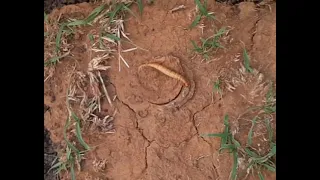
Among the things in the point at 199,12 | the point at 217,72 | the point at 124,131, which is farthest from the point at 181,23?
the point at 124,131

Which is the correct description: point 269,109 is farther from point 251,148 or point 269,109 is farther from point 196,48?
point 196,48

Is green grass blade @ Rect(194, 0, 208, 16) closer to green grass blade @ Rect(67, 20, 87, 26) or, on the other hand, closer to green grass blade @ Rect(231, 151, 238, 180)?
green grass blade @ Rect(67, 20, 87, 26)

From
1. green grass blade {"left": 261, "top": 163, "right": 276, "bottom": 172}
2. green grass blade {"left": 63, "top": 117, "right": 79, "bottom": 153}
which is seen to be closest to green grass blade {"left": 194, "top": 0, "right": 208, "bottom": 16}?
green grass blade {"left": 261, "top": 163, "right": 276, "bottom": 172}

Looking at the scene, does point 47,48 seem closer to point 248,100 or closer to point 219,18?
point 219,18

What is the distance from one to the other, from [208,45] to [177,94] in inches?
14.3

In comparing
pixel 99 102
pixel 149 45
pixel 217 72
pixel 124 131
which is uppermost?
pixel 149 45

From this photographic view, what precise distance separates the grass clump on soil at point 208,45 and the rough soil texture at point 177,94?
0.03m

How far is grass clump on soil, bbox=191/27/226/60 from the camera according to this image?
2609mm

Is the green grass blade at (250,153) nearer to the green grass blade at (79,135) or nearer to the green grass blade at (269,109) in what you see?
the green grass blade at (269,109)

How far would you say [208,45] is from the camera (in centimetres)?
262

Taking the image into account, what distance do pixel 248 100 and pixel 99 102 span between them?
37.8 inches

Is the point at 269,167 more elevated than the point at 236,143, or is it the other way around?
the point at 236,143

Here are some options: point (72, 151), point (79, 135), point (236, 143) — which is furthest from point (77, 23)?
point (236, 143)

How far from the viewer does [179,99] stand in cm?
266
